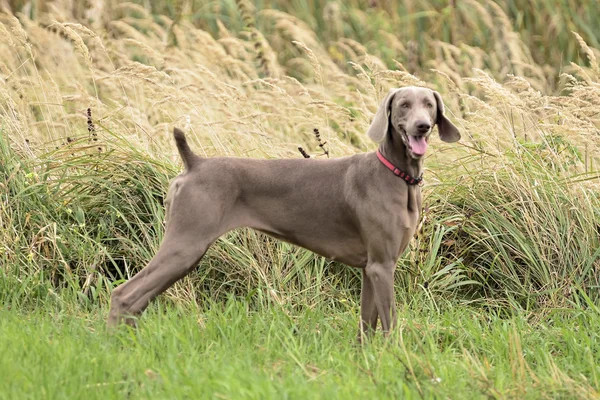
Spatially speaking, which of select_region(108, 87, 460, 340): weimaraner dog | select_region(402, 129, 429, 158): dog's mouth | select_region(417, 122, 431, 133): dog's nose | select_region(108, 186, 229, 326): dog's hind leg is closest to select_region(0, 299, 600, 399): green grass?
select_region(108, 186, 229, 326): dog's hind leg

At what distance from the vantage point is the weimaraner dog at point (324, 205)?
4641 mm

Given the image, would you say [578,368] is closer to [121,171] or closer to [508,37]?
[121,171]

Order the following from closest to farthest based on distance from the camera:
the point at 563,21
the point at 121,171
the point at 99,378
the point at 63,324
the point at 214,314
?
1. the point at 99,378
2. the point at 63,324
3. the point at 214,314
4. the point at 121,171
5. the point at 563,21

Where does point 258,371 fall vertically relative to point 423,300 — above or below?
above

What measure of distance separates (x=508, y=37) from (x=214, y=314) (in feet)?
18.2

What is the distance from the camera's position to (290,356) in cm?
425

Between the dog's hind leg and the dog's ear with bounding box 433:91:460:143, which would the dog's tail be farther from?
the dog's ear with bounding box 433:91:460:143

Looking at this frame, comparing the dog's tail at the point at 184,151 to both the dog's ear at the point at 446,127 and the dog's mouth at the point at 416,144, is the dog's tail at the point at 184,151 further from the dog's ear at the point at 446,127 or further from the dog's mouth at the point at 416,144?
the dog's ear at the point at 446,127

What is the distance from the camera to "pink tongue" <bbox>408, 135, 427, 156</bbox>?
14.9ft

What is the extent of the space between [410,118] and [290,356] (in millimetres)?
1353

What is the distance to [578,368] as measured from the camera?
4312mm

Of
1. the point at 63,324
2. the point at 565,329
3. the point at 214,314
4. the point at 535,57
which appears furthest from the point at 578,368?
the point at 535,57

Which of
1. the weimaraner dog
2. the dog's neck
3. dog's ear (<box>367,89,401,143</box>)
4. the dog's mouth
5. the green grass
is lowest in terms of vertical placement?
the green grass

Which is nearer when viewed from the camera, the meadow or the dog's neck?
the meadow
